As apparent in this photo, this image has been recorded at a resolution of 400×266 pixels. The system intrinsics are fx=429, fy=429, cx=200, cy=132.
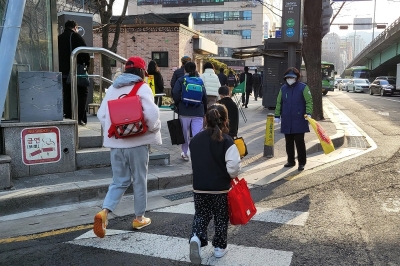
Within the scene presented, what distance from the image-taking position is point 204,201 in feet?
12.6

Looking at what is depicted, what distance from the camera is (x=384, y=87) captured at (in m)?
38.5

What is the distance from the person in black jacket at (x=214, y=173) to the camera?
12.3 ft

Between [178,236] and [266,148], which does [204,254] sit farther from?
[266,148]

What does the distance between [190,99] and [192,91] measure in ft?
0.46

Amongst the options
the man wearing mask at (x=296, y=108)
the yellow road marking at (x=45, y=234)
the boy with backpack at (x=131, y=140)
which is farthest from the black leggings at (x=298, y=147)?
the yellow road marking at (x=45, y=234)

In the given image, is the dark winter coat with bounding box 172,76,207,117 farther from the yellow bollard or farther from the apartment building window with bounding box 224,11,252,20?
the apartment building window with bounding box 224,11,252,20

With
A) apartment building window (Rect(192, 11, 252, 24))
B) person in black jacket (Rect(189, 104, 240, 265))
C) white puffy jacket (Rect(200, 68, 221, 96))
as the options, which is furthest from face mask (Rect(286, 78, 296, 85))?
apartment building window (Rect(192, 11, 252, 24))

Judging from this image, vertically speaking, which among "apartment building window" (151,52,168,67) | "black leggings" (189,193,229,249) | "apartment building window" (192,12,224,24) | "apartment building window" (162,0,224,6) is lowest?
"black leggings" (189,193,229,249)

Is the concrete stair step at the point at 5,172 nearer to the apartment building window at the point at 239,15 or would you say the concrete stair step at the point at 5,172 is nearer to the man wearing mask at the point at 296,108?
the man wearing mask at the point at 296,108

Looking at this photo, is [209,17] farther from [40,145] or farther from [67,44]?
[40,145]

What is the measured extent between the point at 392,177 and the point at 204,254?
14.5ft

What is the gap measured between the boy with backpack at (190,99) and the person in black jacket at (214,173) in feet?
10.9

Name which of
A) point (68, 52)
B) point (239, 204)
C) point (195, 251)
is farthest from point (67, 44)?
point (195, 251)

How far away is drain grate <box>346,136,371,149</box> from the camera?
1054cm
